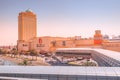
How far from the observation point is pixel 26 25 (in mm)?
67000

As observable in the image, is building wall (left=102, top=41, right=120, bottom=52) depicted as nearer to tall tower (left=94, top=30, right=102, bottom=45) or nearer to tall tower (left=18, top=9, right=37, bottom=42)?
tall tower (left=94, top=30, right=102, bottom=45)

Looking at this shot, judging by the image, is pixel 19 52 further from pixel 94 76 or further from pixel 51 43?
pixel 94 76

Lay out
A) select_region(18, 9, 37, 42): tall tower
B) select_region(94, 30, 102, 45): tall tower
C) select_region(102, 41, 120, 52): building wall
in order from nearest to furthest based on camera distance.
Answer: select_region(102, 41, 120, 52): building wall < select_region(94, 30, 102, 45): tall tower < select_region(18, 9, 37, 42): tall tower

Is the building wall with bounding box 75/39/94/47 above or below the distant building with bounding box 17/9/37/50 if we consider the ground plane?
below

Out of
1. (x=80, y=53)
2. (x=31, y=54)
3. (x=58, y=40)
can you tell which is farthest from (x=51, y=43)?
(x=80, y=53)

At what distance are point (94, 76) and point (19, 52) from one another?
4689 centimetres

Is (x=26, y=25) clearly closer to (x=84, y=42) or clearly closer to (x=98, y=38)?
(x=84, y=42)

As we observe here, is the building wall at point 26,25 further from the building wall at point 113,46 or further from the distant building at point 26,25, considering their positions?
the building wall at point 113,46

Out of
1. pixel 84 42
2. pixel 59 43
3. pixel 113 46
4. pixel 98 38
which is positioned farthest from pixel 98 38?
pixel 59 43

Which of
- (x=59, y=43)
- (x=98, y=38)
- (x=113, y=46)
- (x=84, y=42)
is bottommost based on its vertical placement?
(x=113, y=46)

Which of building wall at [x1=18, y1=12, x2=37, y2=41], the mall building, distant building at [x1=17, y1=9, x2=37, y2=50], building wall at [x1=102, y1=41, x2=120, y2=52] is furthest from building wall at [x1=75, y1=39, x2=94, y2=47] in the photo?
building wall at [x1=18, y1=12, x2=37, y2=41]

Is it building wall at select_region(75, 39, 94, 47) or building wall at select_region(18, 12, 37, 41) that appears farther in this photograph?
building wall at select_region(18, 12, 37, 41)

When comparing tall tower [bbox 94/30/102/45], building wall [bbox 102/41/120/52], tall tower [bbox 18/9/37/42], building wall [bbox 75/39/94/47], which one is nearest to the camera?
building wall [bbox 102/41/120/52]

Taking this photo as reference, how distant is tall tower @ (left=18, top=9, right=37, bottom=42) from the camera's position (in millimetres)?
65688
